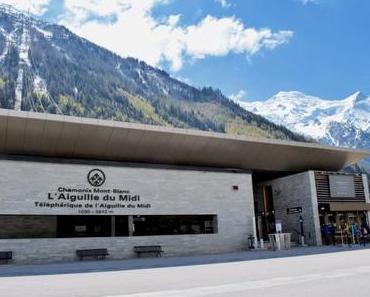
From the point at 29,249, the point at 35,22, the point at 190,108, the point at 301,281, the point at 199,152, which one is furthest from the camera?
the point at 35,22

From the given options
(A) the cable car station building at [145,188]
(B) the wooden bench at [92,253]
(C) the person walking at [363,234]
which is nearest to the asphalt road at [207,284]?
(B) the wooden bench at [92,253]

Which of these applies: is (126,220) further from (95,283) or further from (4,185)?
(95,283)

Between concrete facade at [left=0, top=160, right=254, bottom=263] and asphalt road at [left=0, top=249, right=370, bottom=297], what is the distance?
724 cm

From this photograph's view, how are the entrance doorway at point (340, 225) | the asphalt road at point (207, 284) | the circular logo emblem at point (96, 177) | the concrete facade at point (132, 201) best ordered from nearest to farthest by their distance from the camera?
the asphalt road at point (207, 284), the concrete facade at point (132, 201), the circular logo emblem at point (96, 177), the entrance doorway at point (340, 225)

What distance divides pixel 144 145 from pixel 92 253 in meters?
5.69

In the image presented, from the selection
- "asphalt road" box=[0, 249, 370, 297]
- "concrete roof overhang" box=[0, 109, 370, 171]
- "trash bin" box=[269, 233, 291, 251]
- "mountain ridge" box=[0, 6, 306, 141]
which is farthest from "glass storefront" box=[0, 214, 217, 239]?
"mountain ridge" box=[0, 6, 306, 141]

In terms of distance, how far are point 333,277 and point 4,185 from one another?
1425 cm

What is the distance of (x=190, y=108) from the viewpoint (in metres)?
120

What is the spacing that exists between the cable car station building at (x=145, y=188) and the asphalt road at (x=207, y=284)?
25.5 ft

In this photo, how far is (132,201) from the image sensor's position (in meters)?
21.2

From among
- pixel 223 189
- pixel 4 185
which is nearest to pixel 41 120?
pixel 4 185

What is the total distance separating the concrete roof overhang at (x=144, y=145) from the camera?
1898 cm

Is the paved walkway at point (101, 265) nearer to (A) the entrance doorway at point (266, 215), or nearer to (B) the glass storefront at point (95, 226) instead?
(B) the glass storefront at point (95, 226)

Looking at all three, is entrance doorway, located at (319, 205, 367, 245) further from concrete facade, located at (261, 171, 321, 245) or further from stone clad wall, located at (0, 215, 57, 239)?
stone clad wall, located at (0, 215, 57, 239)
